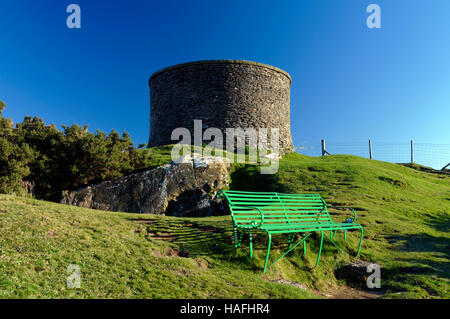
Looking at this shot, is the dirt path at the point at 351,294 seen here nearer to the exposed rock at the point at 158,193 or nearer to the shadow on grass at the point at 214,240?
the shadow on grass at the point at 214,240

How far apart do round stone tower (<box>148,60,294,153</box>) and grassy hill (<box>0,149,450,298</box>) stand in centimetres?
1333

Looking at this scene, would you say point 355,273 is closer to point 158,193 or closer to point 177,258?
point 177,258

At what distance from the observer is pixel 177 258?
17.0ft

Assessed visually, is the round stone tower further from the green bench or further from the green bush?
the green bench

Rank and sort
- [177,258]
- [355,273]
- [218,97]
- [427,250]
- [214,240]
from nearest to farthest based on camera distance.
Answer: [177,258] → [355,273] → [214,240] → [427,250] → [218,97]

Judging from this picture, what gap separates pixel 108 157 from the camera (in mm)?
12422

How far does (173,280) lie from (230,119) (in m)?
17.2

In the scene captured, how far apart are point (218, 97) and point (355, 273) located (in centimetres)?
1681

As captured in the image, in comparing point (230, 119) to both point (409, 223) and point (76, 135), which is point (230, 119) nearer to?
point (76, 135)

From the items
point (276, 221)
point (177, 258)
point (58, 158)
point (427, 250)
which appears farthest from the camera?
point (58, 158)

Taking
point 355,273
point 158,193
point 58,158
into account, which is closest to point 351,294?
point 355,273

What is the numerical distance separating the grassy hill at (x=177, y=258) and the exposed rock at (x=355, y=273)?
134 mm

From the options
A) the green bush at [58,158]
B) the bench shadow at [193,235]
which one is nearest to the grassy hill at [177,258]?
the bench shadow at [193,235]
